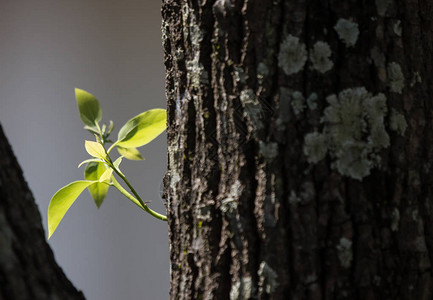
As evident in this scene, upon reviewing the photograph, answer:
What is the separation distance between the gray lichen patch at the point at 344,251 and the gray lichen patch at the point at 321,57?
19cm

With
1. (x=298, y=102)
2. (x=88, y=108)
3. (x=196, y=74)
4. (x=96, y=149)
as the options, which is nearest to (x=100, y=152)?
(x=96, y=149)

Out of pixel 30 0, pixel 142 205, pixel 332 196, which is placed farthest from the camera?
pixel 30 0

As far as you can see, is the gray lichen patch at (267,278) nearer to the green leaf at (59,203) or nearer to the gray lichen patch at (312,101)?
the gray lichen patch at (312,101)

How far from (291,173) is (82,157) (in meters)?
2.21

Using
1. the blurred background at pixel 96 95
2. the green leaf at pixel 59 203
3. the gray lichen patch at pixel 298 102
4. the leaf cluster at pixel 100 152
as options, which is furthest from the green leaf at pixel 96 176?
the blurred background at pixel 96 95

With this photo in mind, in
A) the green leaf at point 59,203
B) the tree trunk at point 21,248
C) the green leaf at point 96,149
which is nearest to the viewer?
the tree trunk at point 21,248

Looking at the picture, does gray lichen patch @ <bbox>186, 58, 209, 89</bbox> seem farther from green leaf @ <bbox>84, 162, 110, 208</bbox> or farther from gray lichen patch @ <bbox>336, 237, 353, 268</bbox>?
green leaf @ <bbox>84, 162, 110, 208</bbox>

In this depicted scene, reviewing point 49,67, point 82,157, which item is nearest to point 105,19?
point 49,67

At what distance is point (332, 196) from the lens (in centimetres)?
61

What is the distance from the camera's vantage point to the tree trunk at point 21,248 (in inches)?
21.2

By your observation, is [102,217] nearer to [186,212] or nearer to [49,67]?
[49,67]

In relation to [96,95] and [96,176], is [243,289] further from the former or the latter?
[96,95]

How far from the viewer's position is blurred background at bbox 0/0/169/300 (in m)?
2.69

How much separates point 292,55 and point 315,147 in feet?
0.35
